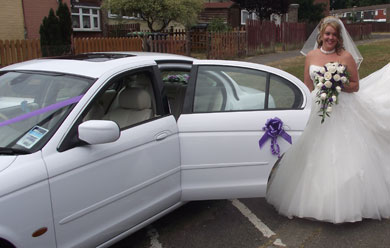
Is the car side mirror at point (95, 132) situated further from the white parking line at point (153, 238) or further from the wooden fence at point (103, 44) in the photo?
the wooden fence at point (103, 44)

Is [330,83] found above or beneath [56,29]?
beneath

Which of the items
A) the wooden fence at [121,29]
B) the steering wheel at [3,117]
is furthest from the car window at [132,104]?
the wooden fence at [121,29]

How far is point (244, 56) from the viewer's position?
17.8m

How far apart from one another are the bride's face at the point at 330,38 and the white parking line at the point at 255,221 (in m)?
1.90

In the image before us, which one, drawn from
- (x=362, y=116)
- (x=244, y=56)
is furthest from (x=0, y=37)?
(x=362, y=116)

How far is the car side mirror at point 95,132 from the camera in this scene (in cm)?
244

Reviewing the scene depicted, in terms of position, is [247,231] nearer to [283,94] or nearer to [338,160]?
[338,160]

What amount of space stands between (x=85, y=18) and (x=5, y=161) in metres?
21.4

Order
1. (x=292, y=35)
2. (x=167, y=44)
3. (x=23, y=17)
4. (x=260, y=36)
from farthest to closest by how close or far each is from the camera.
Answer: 1. (x=292, y=35)
2. (x=260, y=36)
3. (x=23, y=17)
4. (x=167, y=44)

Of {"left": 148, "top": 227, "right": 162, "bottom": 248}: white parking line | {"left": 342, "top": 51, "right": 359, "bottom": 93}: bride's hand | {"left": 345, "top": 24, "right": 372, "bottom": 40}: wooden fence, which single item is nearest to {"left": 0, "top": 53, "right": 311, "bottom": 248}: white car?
{"left": 148, "top": 227, "right": 162, "bottom": 248}: white parking line

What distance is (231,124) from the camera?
10.8 ft

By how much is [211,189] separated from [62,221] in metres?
1.35

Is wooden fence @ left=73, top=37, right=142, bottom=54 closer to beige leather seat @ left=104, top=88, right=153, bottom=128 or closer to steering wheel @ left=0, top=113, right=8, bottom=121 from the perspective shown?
beige leather seat @ left=104, top=88, right=153, bottom=128

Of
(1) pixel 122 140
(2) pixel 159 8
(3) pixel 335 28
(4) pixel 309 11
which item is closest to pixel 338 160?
(3) pixel 335 28
